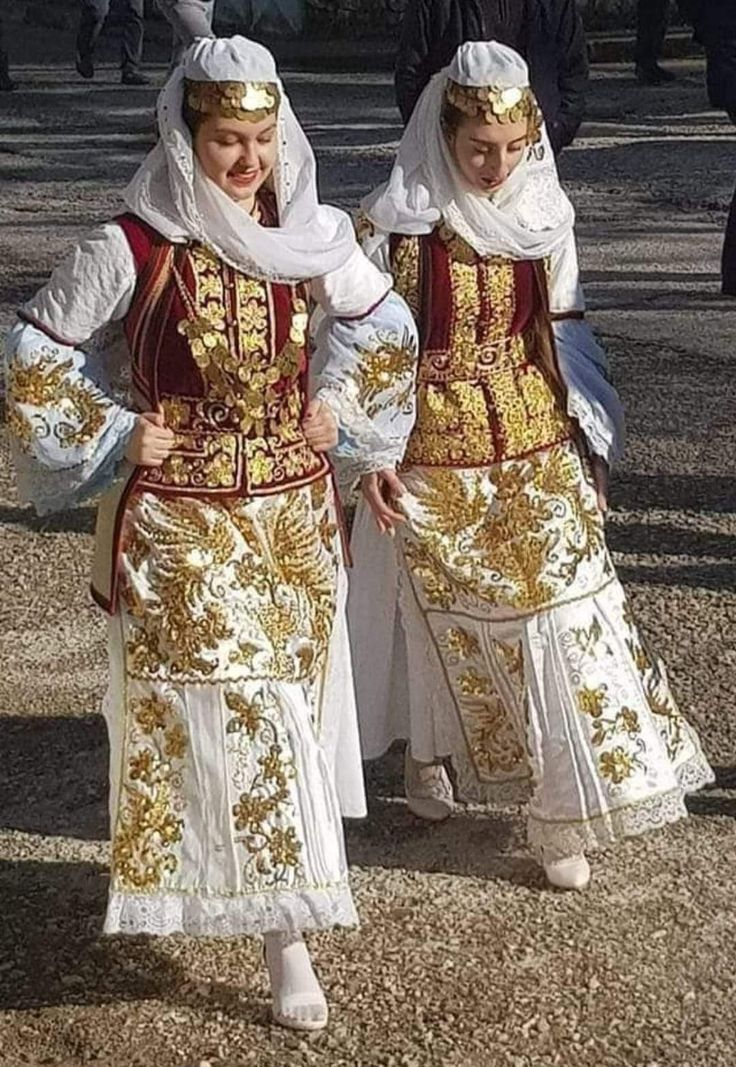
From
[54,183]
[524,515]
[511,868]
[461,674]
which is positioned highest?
[524,515]

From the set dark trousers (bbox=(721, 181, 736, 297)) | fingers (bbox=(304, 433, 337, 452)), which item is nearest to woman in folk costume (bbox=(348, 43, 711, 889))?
fingers (bbox=(304, 433, 337, 452))

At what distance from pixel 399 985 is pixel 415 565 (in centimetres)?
85

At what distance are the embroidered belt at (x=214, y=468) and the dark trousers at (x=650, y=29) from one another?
494 inches

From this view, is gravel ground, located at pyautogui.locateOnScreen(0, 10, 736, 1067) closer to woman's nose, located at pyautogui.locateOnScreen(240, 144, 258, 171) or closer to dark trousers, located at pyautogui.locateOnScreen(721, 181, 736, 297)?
dark trousers, located at pyautogui.locateOnScreen(721, 181, 736, 297)

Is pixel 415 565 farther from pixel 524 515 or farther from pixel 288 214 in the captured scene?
pixel 288 214

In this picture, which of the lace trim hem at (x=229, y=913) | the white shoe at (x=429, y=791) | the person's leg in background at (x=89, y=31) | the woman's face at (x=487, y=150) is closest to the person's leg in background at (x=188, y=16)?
the person's leg in background at (x=89, y=31)

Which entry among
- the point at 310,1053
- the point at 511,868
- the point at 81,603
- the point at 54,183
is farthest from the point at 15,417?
the point at 54,183

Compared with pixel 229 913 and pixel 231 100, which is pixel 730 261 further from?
pixel 229 913

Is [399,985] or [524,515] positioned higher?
[524,515]

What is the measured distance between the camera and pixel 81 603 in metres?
6.00

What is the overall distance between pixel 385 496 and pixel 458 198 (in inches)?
23.5

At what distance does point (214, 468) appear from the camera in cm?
362

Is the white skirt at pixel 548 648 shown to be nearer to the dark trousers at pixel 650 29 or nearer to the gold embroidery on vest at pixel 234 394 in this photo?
the gold embroidery on vest at pixel 234 394

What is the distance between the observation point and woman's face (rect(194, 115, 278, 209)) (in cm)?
353
